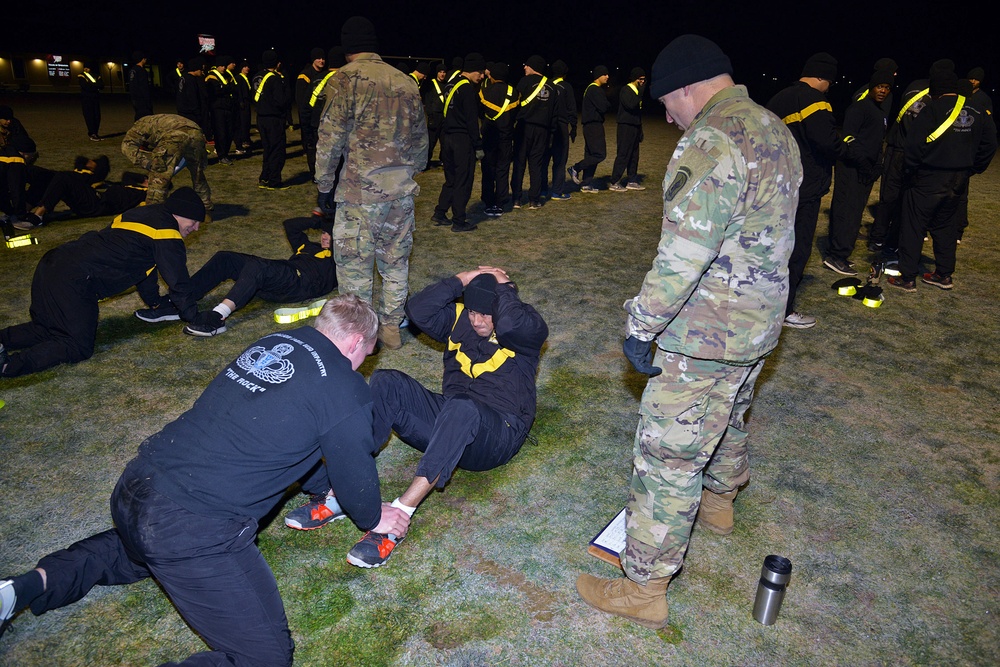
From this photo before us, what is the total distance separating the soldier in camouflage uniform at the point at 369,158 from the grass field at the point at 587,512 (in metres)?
0.79

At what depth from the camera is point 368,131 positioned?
15.8ft

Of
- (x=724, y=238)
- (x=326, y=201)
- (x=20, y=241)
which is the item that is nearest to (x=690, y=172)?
(x=724, y=238)

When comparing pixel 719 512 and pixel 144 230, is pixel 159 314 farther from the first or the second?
pixel 719 512

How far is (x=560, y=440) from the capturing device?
418 centimetres

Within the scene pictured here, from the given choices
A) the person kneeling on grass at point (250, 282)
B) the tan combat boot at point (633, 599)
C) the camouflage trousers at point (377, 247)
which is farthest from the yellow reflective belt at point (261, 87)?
the tan combat boot at point (633, 599)

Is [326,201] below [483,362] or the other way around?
→ the other way around

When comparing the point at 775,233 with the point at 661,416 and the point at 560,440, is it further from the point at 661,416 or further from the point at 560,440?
the point at 560,440

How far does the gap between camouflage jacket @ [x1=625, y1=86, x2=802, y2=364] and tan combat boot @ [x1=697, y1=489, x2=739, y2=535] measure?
1092 mm

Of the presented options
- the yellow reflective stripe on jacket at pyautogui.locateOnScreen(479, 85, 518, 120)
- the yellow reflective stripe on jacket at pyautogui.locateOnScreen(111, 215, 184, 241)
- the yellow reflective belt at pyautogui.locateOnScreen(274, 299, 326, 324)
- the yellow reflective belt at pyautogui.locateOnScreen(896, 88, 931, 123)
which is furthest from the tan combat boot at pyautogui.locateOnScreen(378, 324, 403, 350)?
the yellow reflective belt at pyautogui.locateOnScreen(896, 88, 931, 123)

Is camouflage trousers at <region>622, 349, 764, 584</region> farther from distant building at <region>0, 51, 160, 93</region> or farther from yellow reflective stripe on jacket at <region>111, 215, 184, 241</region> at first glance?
distant building at <region>0, 51, 160, 93</region>

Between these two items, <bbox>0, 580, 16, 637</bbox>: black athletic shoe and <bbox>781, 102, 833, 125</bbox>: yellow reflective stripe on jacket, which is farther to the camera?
<bbox>781, 102, 833, 125</bbox>: yellow reflective stripe on jacket

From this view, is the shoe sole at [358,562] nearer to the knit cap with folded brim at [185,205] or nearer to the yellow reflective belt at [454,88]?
the knit cap with folded brim at [185,205]

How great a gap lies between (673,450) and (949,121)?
5758 millimetres

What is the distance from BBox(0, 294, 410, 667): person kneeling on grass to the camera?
7.62 feet
